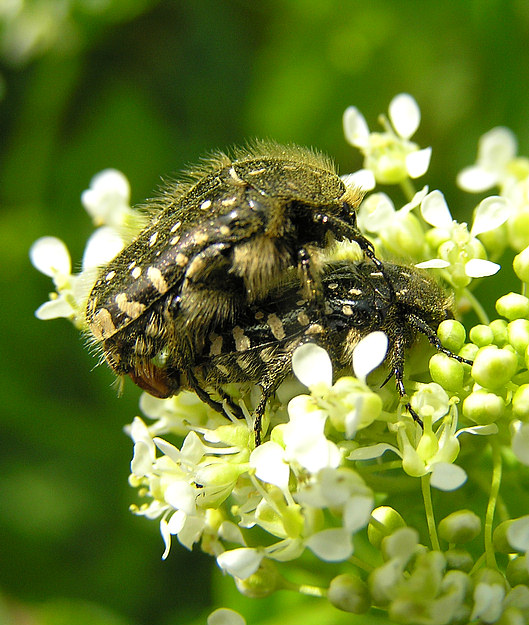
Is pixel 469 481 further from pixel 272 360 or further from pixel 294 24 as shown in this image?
pixel 294 24

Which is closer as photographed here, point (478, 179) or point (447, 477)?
point (447, 477)

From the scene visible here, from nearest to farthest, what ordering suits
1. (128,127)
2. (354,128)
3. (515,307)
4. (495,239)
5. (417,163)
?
(515,307) < (495,239) < (417,163) < (354,128) < (128,127)

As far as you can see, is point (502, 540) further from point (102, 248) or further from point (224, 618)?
point (102, 248)

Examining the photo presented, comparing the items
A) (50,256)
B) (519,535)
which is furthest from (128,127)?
(519,535)

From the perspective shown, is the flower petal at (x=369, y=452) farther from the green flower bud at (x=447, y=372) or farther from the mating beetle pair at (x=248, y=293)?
the green flower bud at (x=447, y=372)

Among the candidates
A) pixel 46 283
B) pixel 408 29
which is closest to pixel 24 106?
pixel 46 283
